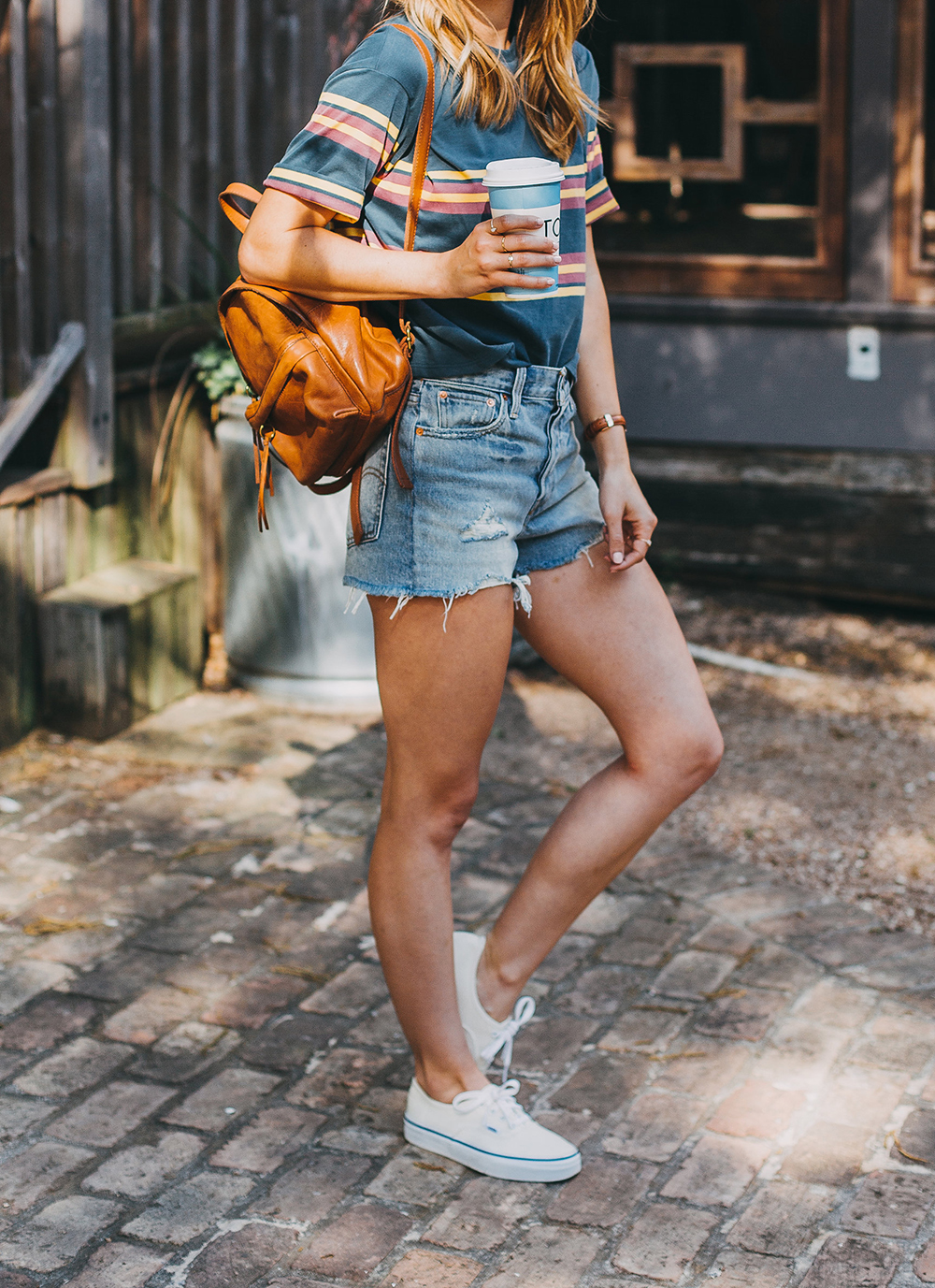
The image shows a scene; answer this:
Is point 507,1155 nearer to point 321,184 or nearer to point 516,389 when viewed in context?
point 516,389

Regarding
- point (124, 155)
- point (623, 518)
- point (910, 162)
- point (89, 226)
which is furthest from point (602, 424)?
point (910, 162)

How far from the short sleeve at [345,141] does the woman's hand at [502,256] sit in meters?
0.18

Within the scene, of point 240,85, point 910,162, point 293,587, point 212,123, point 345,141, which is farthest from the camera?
point 910,162

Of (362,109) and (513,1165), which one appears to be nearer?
(362,109)

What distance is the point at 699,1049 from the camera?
3023mm

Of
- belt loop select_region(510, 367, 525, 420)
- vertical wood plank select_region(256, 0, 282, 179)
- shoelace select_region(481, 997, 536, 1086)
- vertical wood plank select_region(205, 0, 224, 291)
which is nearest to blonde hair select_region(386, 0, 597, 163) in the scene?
belt loop select_region(510, 367, 525, 420)

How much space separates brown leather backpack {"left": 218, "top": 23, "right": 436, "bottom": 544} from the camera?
7.23 ft

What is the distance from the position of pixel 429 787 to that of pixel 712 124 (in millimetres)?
4224

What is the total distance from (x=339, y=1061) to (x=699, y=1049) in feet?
2.21

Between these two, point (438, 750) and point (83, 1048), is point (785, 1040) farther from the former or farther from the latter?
point (83, 1048)

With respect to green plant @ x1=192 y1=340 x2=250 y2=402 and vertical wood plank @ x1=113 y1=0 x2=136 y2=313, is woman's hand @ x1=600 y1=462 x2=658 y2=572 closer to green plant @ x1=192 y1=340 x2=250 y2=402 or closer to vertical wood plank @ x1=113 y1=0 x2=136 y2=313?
green plant @ x1=192 y1=340 x2=250 y2=402

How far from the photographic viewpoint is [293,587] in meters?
4.95

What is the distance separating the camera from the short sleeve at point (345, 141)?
6.96 ft

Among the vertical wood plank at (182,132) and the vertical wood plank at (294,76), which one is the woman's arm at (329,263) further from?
the vertical wood plank at (294,76)
